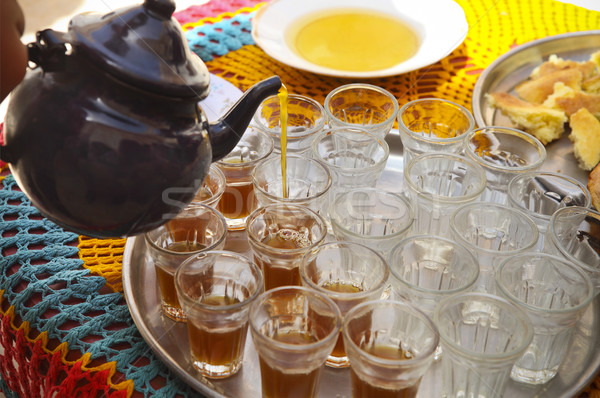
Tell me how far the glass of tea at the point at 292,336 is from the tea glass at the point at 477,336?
0.35 feet

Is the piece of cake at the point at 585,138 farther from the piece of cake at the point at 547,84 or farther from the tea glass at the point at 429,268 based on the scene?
the tea glass at the point at 429,268

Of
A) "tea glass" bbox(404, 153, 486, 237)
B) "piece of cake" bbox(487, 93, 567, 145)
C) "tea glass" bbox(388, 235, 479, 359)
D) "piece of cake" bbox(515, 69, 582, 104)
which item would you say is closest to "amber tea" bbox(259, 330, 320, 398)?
"tea glass" bbox(388, 235, 479, 359)

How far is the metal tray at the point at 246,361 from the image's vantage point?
65cm

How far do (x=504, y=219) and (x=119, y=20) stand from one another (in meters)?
0.47

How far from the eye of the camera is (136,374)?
0.66 meters

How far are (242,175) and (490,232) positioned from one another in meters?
0.32

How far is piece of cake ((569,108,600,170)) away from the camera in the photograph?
3.07 ft

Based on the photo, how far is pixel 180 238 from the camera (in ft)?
2.48

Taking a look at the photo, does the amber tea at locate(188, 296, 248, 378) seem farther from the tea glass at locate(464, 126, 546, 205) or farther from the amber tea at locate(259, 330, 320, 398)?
the tea glass at locate(464, 126, 546, 205)


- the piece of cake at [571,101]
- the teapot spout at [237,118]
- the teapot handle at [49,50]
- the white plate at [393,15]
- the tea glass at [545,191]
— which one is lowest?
the piece of cake at [571,101]

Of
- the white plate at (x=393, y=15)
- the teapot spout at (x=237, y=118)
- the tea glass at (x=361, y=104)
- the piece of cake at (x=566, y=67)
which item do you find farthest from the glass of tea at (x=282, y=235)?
the piece of cake at (x=566, y=67)

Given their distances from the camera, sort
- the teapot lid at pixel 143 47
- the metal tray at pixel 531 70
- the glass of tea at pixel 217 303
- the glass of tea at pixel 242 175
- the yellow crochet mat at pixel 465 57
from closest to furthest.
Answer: the teapot lid at pixel 143 47, the glass of tea at pixel 217 303, the glass of tea at pixel 242 175, the metal tray at pixel 531 70, the yellow crochet mat at pixel 465 57

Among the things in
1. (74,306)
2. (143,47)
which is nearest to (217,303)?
(74,306)

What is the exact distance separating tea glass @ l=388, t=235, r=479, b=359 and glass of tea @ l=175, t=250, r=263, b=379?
14 cm
